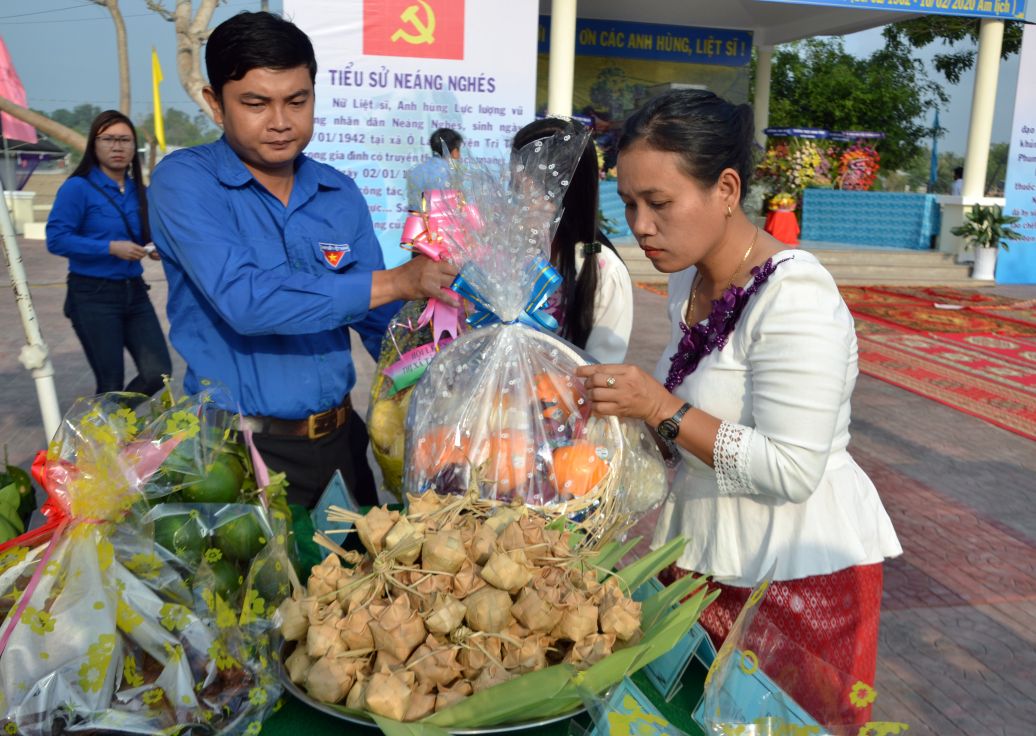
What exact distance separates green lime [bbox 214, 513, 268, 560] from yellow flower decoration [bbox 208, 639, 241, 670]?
181mm

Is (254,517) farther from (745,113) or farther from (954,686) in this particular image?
(954,686)

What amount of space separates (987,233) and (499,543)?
14.2 m

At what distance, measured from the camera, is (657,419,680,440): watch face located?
1.58m

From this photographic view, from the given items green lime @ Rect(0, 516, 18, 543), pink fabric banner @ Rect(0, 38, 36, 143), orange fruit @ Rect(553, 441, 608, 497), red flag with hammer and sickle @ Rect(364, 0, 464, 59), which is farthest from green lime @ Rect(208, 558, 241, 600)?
red flag with hammer and sickle @ Rect(364, 0, 464, 59)

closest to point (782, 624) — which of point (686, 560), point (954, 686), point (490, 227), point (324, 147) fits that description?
point (686, 560)

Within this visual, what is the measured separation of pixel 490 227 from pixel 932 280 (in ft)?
44.9

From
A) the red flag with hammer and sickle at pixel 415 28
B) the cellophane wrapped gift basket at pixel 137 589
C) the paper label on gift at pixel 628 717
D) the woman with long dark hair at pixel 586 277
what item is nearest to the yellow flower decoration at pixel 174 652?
the cellophane wrapped gift basket at pixel 137 589

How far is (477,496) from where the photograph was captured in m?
1.45

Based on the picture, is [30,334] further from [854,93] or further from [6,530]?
[854,93]

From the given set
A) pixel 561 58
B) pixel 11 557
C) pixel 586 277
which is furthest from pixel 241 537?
pixel 561 58

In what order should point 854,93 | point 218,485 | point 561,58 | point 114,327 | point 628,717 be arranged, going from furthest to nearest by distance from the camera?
point 854,93 < point 561,58 < point 114,327 < point 218,485 < point 628,717

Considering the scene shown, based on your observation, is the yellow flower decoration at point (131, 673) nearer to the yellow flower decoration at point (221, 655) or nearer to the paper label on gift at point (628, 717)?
the yellow flower decoration at point (221, 655)

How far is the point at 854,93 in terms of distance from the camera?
29.8 m

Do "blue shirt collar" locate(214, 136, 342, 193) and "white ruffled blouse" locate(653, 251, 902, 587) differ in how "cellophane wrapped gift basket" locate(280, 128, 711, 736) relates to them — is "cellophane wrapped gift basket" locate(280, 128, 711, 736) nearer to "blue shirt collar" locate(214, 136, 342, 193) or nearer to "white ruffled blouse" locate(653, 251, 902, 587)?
"white ruffled blouse" locate(653, 251, 902, 587)
